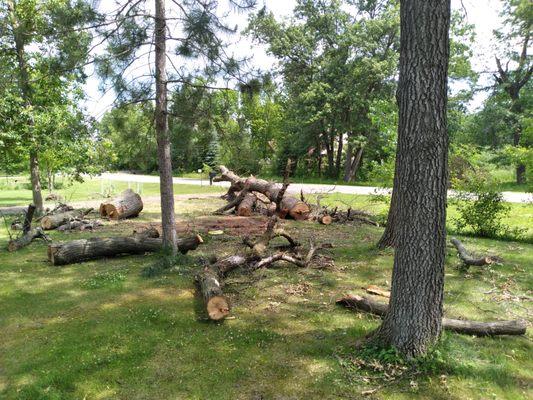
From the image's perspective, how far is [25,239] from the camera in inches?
337

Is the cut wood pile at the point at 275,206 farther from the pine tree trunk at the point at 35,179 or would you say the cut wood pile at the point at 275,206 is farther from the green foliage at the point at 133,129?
the pine tree trunk at the point at 35,179

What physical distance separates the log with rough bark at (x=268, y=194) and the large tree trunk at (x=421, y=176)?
844cm

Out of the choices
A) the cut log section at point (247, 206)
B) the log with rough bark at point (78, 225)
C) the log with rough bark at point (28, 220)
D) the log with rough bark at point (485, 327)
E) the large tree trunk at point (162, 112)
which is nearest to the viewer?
the log with rough bark at point (485, 327)

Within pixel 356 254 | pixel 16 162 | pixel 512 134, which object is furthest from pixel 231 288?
pixel 512 134

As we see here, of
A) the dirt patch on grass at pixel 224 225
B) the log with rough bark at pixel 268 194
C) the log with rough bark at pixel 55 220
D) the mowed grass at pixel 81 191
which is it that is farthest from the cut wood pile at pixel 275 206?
the mowed grass at pixel 81 191

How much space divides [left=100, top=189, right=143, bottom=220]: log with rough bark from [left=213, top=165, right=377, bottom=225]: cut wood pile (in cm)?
263

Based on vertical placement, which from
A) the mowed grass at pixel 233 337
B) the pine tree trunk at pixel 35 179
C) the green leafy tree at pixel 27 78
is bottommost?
the mowed grass at pixel 233 337

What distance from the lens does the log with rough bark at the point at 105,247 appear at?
7078mm

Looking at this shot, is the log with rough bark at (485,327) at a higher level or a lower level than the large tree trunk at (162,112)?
lower

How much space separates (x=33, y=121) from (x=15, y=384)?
32.1 ft

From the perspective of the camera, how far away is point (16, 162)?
12641mm

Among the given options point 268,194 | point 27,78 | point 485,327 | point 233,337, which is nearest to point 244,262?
point 233,337

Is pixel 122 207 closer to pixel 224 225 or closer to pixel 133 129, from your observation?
pixel 224 225

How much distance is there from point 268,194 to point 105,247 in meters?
6.53
